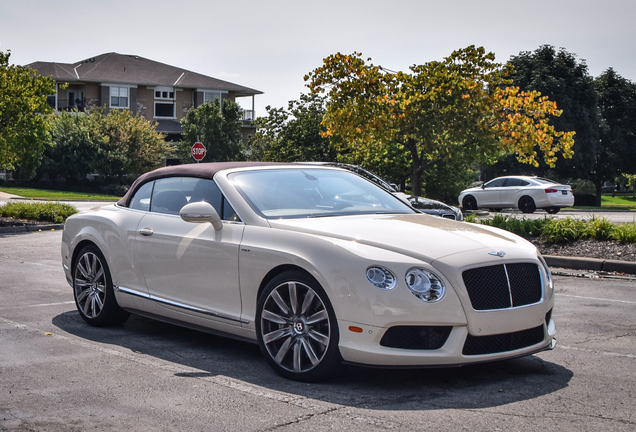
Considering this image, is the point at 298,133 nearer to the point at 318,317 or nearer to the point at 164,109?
the point at 318,317

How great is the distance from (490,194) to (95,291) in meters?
23.7

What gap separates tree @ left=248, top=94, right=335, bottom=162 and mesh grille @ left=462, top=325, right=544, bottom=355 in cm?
2348

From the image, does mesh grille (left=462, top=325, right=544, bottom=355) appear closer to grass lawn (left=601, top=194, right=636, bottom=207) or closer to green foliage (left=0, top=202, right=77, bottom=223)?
green foliage (left=0, top=202, right=77, bottom=223)

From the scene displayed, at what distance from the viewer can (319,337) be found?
488 cm

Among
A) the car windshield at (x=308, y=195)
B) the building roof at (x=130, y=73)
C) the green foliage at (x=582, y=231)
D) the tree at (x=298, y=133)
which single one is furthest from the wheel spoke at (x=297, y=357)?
the building roof at (x=130, y=73)

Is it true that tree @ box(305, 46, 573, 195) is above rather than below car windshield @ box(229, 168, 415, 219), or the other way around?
above

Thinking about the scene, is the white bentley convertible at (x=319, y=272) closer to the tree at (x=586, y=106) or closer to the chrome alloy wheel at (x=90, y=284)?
the chrome alloy wheel at (x=90, y=284)

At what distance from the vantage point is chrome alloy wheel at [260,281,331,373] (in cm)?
489

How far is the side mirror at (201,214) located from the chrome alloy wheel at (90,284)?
1608 mm

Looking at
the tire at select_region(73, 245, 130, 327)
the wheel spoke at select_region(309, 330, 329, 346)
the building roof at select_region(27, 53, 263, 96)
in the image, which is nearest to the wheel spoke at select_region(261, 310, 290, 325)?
the wheel spoke at select_region(309, 330, 329, 346)

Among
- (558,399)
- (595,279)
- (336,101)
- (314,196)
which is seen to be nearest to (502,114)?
(336,101)

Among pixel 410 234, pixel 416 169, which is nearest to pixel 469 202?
pixel 416 169

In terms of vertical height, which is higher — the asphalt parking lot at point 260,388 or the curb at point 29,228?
the asphalt parking lot at point 260,388

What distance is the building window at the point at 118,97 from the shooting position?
61.0 meters
